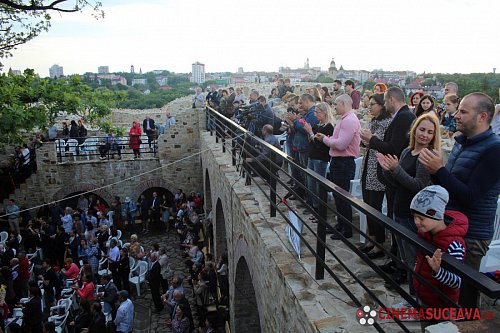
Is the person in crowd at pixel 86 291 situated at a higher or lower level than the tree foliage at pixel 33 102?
lower

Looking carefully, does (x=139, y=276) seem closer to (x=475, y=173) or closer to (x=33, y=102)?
(x=33, y=102)

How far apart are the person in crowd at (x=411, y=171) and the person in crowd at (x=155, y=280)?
716 cm

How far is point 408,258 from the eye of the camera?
9.75 ft

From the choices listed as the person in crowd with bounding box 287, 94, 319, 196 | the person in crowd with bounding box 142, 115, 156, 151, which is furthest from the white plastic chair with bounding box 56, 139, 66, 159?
the person in crowd with bounding box 287, 94, 319, 196

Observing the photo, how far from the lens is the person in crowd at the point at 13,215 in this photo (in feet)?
43.1

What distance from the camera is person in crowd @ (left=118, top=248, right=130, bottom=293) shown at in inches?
371

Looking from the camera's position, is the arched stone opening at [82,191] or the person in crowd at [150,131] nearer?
the arched stone opening at [82,191]

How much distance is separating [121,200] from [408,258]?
14439 mm

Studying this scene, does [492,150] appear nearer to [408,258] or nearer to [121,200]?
[408,258]

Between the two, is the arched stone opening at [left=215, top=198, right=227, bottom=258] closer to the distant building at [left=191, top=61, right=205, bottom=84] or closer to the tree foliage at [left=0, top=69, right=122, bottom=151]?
the tree foliage at [left=0, top=69, right=122, bottom=151]

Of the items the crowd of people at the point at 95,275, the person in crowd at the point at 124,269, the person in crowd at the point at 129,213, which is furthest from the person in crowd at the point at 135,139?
the person in crowd at the point at 124,269

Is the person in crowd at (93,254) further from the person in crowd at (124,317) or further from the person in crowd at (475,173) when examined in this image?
the person in crowd at (475,173)

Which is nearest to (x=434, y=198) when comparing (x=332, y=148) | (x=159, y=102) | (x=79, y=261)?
(x=332, y=148)

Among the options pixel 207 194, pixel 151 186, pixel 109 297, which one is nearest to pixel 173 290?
pixel 109 297
